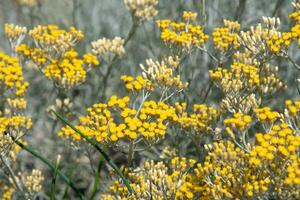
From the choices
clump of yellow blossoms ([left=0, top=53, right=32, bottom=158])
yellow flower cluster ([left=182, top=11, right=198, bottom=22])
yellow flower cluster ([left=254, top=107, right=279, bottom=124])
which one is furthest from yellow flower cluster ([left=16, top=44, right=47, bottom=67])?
yellow flower cluster ([left=254, top=107, right=279, bottom=124])

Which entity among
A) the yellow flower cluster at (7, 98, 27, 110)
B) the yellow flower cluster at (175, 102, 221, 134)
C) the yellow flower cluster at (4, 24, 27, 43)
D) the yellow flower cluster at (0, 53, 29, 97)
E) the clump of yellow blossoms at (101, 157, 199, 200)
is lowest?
the clump of yellow blossoms at (101, 157, 199, 200)

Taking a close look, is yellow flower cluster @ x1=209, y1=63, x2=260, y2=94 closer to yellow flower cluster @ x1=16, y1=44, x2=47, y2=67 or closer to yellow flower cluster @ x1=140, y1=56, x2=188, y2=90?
yellow flower cluster @ x1=140, y1=56, x2=188, y2=90

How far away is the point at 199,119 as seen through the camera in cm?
301

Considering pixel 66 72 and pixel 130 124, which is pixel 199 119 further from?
pixel 66 72

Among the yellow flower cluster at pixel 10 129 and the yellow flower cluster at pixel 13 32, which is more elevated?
the yellow flower cluster at pixel 13 32

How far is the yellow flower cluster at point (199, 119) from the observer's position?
9.63 feet

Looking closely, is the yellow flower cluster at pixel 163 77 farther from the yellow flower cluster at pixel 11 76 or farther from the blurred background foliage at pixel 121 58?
the blurred background foliage at pixel 121 58

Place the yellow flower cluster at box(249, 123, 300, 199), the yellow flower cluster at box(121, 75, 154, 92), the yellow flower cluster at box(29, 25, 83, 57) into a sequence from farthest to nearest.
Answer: the yellow flower cluster at box(29, 25, 83, 57), the yellow flower cluster at box(121, 75, 154, 92), the yellow flower cluster at box(249, 123, 300, 199)

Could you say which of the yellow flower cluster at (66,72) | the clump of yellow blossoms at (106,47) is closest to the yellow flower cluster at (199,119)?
the yellow flower cluster at (66,72)

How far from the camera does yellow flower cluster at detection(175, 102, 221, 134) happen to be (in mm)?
2936

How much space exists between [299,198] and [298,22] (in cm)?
136

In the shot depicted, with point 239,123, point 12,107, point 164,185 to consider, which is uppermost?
point 12,107

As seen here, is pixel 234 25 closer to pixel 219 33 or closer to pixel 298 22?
pixel 219 33

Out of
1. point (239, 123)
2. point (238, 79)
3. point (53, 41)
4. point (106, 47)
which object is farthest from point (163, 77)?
point (53, 41)
